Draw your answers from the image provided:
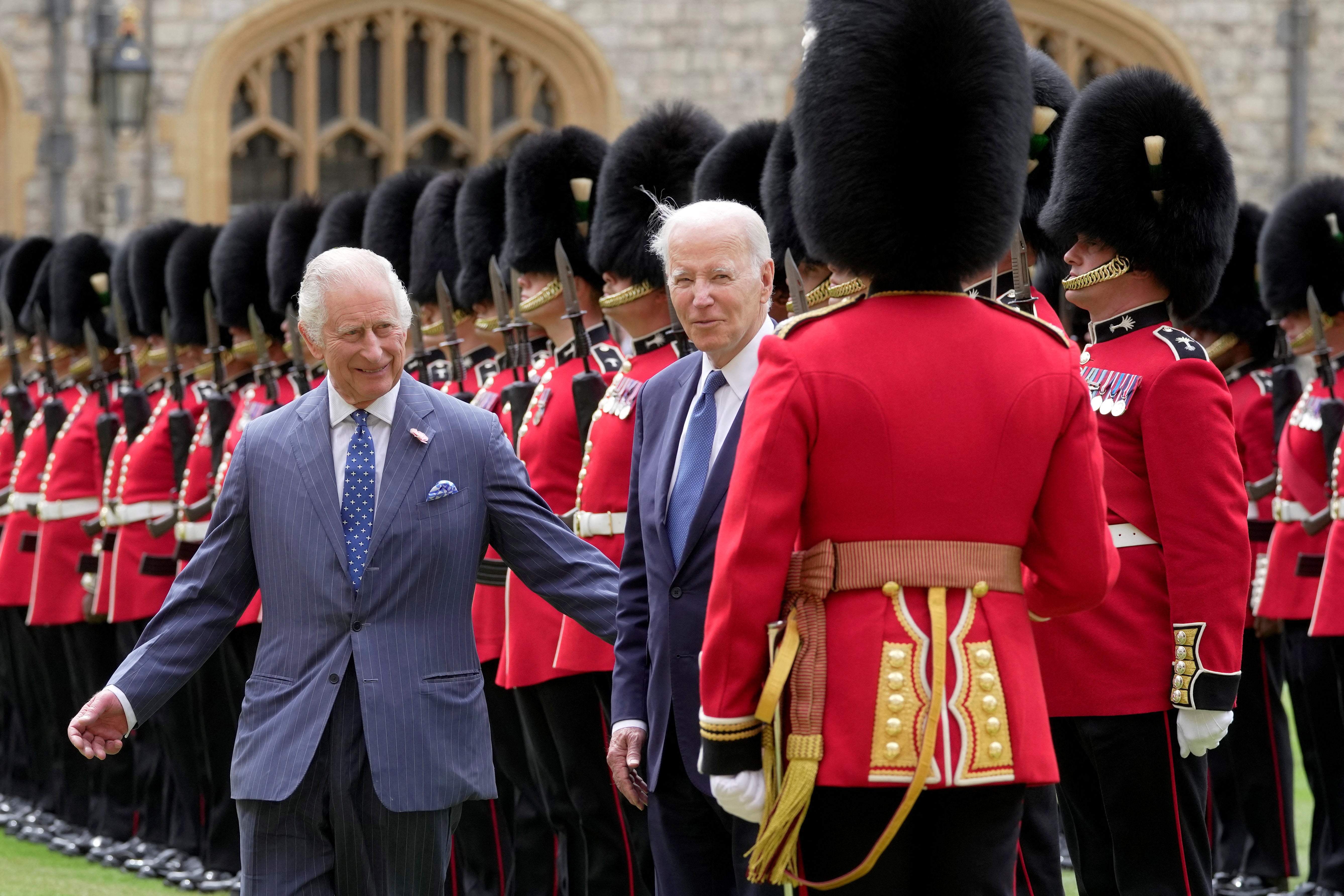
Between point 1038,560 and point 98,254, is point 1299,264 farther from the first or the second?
point 98,254

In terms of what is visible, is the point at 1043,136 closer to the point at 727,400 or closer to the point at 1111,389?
the point at 1111,389

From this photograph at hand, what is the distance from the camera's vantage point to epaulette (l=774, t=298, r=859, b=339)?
9.84 ft

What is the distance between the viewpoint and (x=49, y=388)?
9125mm

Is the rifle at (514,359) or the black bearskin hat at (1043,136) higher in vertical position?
the black bearskin hat at (1043,136)

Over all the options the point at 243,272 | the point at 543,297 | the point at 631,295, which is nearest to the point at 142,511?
the point at 243,272

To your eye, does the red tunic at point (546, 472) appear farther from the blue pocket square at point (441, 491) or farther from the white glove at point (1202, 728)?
the white glove at point (1202, 728)

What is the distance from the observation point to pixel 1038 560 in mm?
3090

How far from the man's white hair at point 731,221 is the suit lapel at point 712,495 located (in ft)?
0.99

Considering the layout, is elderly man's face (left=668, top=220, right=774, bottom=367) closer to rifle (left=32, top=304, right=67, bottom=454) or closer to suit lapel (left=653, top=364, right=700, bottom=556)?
suit lapel (left=653, top=364, right=700, bottom=556)

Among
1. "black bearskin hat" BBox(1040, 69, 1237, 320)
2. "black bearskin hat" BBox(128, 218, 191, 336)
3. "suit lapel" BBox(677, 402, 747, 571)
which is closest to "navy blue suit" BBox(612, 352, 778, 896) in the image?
"suit lapel" BBox(677, 402, 747, 571)

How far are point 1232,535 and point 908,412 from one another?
1192 mm

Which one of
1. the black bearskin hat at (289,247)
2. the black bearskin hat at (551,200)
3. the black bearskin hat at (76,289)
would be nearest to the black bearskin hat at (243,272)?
the black bearskin hat at (289,247)

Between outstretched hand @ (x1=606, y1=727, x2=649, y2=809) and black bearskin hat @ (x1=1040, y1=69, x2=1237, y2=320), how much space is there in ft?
5.01

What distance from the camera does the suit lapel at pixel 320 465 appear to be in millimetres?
3637
